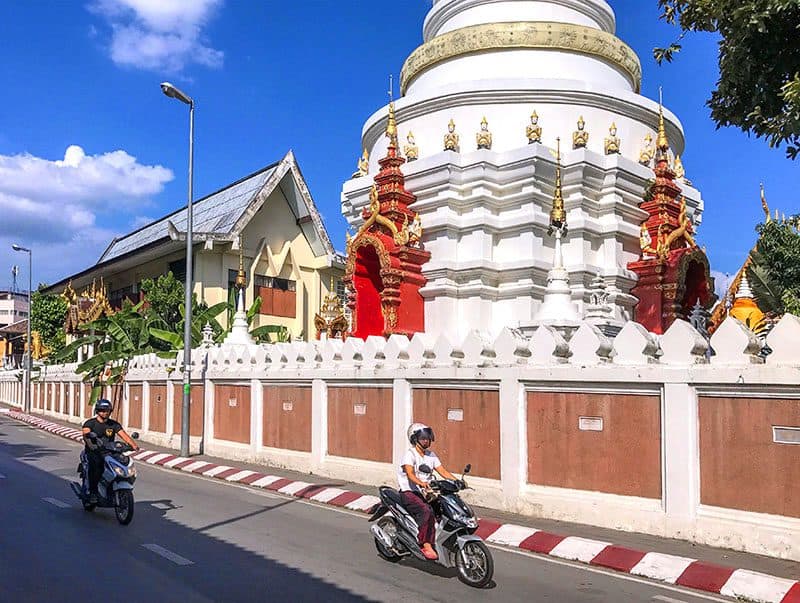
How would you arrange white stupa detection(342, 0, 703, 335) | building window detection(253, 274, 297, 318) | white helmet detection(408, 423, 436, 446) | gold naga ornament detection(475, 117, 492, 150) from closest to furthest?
white helmet detection(408, 423, 436, 446) → white stupa detection(342, 0, 703, 335) → gold naga ornament detection(475, 117, 492, 150) → building window detection(253, 274, 297, 318)

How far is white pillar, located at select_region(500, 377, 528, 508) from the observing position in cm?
1066

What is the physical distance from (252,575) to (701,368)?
5.02 m

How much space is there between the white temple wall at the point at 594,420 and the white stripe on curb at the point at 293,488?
767mm

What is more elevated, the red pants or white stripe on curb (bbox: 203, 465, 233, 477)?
the red pants

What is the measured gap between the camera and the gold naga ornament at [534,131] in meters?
18.1

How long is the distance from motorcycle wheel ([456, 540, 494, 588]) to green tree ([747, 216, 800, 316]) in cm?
1483

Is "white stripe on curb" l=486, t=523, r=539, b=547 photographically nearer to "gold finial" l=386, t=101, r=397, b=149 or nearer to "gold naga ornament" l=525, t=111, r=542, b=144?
"gold naga ornament" l=525, t=111, r=542, b=144

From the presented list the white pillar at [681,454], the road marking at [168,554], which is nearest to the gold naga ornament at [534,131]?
the white pillar at [681,454]

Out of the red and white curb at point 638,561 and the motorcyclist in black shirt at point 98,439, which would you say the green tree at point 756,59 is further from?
the motorcyclist in black shirt at point 98,439

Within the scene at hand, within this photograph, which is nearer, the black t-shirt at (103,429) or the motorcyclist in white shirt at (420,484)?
the motorcyclist in white shirt at (420,484)

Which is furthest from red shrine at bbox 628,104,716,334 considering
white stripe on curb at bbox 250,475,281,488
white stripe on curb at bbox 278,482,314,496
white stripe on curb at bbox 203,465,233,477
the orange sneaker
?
the orange sneaker

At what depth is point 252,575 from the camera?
7.41m

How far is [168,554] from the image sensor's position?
8227 millimetres

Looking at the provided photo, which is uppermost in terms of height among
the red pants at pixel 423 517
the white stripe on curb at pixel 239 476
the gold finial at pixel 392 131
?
the gold finial at pixel 392 131
